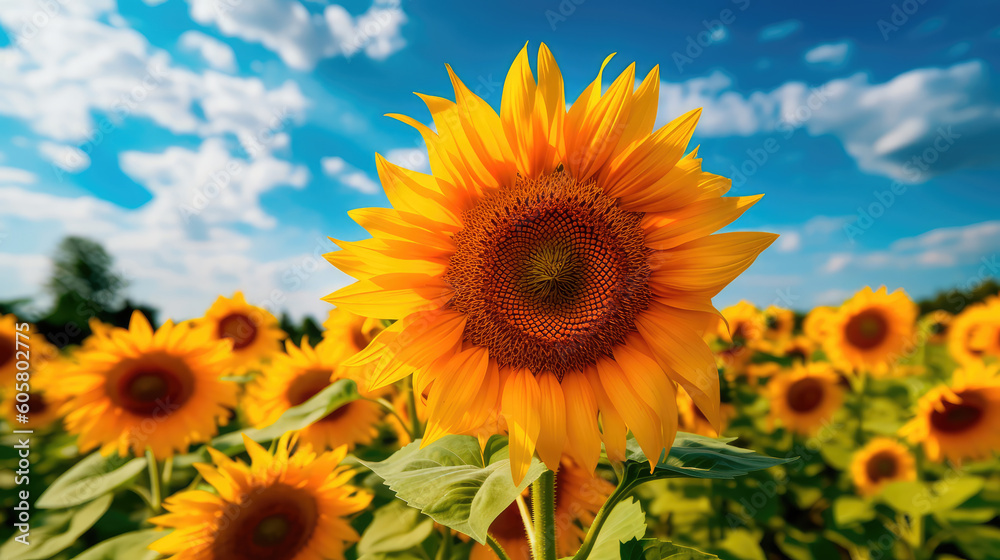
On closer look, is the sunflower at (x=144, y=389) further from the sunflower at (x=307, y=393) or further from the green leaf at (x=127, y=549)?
the green leaf at (x=127, y=549)

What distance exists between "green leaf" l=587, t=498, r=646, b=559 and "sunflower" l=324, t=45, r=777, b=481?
31 cm

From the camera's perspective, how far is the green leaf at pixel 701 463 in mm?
1315

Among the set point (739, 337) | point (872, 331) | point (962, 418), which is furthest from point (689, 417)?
point (872, 331)

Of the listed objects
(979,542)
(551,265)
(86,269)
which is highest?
(86,269)

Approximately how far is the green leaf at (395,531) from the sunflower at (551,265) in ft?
3.45

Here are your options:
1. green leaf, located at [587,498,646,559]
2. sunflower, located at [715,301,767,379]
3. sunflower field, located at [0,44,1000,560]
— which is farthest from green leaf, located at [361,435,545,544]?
sunflower, located at [715,301,767,379]

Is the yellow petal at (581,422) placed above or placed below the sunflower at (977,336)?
above

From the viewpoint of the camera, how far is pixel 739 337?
567cm

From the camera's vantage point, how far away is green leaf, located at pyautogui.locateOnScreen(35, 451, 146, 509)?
9.34 feet

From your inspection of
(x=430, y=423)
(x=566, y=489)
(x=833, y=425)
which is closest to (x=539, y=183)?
(x=430, y=423)

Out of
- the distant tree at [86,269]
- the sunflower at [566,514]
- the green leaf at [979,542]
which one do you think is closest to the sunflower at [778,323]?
the green leaf at [979,542]

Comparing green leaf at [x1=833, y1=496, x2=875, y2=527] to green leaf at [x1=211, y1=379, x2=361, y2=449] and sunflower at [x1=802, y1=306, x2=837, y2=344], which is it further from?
green leaf at [x1=211, y1=379, x2=361, y2=449]

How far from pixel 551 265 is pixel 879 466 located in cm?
478

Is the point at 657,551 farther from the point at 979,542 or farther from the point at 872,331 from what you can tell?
the point at 872,331
